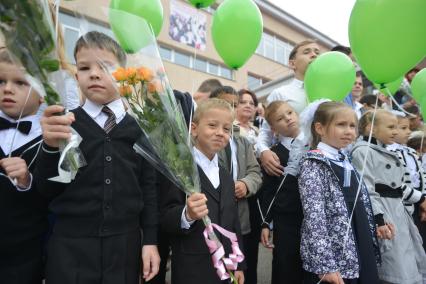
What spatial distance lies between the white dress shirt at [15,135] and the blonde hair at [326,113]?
1773 mm

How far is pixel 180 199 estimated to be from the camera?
5.45 feet

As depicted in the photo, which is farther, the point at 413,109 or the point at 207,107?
the point at 413,109

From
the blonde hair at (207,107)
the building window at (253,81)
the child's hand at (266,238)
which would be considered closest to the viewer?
the blonde hair at (207,107)

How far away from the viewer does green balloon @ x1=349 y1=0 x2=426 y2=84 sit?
5.03 ft

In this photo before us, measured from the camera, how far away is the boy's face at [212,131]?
66.6 inches

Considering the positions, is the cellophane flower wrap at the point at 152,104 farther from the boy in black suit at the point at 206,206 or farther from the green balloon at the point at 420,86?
the green balloon at the point at 420,86

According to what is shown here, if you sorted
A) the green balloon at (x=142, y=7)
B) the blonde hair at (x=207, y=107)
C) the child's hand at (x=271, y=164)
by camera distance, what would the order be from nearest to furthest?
the blonde hair at (x=207, y=107)
the child's hand at (x=271, y=164)
the green balloon at (x=142, y=7)

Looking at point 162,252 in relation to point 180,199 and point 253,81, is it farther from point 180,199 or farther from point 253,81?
point 253,81

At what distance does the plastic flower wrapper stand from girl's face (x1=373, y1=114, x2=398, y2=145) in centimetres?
245

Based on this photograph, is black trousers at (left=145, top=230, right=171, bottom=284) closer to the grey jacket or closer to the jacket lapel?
the grey jacket

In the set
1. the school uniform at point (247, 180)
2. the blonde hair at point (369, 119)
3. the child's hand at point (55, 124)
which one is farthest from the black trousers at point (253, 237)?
the child's hand at point (55, 124)

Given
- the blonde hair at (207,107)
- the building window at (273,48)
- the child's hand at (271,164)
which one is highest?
the building window at (273,48)

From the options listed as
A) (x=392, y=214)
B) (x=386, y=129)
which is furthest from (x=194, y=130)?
(x=386, y=129)

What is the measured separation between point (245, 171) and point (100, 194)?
1.26 m
